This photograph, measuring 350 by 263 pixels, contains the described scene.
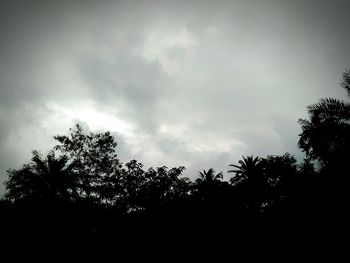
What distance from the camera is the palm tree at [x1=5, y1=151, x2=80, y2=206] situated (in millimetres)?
22797

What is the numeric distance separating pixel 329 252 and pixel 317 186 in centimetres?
399

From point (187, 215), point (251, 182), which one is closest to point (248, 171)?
point (251, 182)

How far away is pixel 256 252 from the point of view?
1110 centimetres

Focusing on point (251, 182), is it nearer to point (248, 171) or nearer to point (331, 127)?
point (248, 171)

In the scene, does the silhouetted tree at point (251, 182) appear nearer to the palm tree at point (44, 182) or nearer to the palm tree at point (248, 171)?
the palm tree at point (248, 171)

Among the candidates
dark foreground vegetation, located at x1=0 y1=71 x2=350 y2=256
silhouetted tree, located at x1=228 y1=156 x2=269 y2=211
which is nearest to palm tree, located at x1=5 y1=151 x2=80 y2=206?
dark foreground vegetation, located at x1=0 y1=71 x2=350 y2=256

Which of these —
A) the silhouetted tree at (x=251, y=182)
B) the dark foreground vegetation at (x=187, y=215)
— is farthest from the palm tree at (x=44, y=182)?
the silhouetted tree at (x=251, y=182)

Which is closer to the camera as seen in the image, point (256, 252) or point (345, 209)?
point (345, 209)

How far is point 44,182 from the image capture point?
23.1m

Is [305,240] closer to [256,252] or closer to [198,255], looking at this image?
[256,252]

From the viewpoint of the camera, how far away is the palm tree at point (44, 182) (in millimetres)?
22797

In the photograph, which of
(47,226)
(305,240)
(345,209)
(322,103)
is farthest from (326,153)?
(47,226)

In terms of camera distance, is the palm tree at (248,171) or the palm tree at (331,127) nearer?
the palm tree at (331,127)

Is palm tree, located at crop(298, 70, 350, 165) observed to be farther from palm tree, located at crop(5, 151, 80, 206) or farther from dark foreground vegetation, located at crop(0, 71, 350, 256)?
palm tree, located at crop(5, 151, 80, 206)
